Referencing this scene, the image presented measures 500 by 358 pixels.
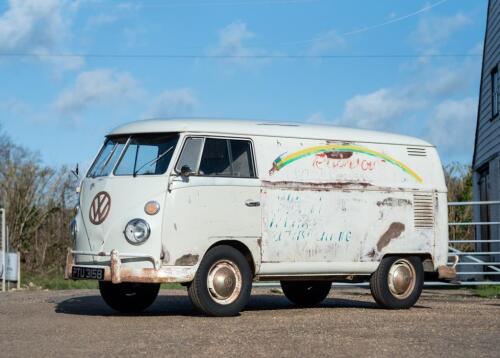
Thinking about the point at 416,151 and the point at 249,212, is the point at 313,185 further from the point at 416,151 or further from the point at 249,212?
the point at 416,151

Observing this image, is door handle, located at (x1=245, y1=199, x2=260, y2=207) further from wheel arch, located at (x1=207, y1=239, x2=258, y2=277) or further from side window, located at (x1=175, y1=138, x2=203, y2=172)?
side window, located at (x1=175, y1=138, x2=203, y2=172)

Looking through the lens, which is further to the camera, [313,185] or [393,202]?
[393,202]

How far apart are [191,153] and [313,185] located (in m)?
1.95

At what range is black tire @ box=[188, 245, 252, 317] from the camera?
41.0 ft

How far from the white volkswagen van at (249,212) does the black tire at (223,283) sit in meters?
A: 0.01

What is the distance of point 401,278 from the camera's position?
1477cm

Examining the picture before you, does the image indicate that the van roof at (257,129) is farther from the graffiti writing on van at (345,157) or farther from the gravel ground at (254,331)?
the gravel ground at (254,331)

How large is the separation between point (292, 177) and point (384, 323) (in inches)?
99.3

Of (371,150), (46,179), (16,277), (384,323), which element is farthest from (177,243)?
(46,179)

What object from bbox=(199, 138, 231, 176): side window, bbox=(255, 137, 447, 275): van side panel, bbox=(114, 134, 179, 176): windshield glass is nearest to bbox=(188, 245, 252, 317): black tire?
bbox=(255, 137, 447, 275): van side panel

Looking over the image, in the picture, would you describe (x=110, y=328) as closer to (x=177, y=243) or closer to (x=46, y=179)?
(x=177, y=243)

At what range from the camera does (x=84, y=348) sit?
9.56 meters

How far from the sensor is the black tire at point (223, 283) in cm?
1248

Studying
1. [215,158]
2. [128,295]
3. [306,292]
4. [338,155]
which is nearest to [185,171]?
[215,158]
